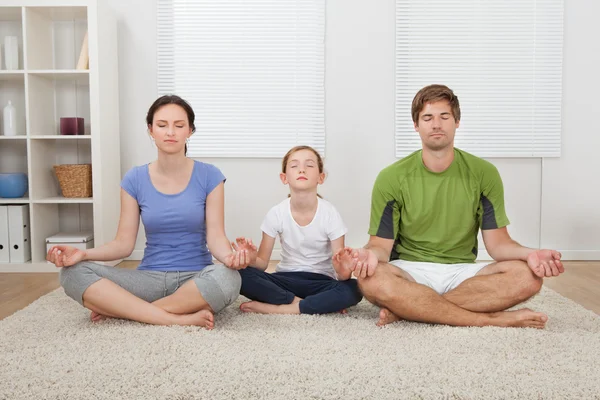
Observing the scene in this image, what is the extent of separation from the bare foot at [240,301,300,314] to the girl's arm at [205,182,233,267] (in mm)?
257

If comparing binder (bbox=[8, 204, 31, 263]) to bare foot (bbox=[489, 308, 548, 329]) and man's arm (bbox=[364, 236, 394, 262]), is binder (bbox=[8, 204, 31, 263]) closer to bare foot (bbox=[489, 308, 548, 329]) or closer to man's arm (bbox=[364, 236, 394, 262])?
man's arm (bbox=[364, 236, 394, 262])

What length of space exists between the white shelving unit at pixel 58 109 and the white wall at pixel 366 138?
0.18m

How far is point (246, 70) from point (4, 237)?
69.8 inches

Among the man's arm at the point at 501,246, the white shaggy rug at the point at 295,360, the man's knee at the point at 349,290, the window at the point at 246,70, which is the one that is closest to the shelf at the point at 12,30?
the window at the point at 246,70

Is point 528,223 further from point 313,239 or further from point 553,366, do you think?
point 553,366

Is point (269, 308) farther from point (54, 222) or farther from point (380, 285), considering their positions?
point (54, 222)

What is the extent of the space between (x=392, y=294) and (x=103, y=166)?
214cm

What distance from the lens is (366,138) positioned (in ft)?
12.8

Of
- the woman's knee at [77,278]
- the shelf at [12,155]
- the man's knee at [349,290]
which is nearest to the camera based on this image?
the woman's knee at [77,278]

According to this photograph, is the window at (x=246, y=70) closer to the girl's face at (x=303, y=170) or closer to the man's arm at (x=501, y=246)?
the girl's face at (x=303, y=170)

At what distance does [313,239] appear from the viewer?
2.46 meters

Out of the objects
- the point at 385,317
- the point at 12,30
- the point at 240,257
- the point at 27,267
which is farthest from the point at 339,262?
the point at 12,30

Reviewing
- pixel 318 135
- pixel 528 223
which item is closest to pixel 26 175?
pixel 318 135

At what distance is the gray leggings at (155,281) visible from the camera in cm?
212
